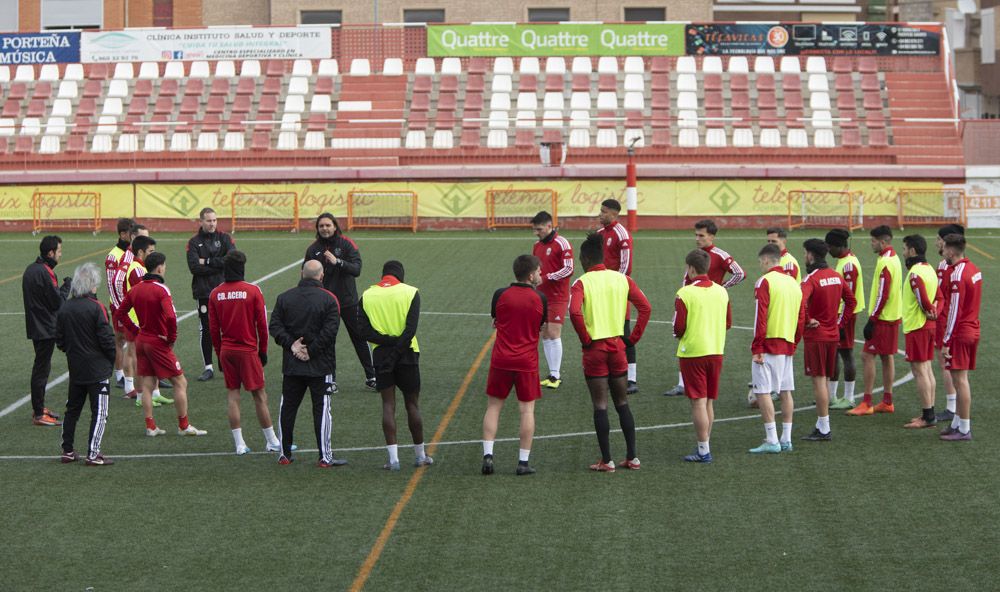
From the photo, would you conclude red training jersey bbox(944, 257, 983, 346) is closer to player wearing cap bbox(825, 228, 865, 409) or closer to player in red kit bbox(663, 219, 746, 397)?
player wearing cap bbox(825, 228, 865, 409)

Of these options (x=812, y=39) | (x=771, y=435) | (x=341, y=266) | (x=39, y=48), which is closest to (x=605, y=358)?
(x=771, y=435)

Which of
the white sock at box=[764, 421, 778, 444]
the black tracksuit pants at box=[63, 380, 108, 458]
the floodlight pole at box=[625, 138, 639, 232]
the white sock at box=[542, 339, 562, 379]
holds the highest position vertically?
the floodlight pole at box=[625, 138, 639, 232]

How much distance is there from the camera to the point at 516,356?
11.2 m

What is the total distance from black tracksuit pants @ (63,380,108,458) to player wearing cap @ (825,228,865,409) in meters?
7.31

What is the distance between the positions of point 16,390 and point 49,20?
39085mm

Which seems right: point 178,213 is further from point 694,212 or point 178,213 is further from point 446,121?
point 694,212

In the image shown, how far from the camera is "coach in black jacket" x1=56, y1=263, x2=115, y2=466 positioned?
11922 millimetres

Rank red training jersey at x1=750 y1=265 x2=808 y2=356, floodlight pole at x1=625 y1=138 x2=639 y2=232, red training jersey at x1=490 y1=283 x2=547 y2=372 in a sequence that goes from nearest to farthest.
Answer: red training jersey at x1=490 y1=283 x2=547 y2=372 < red training jersey at x1=750 y1=265 x2=808 y2=356 < floodlight pole at x1=625 y1=138 x2=639 y2=232

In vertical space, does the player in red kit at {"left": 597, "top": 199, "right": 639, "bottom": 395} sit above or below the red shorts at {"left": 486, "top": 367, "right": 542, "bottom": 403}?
above

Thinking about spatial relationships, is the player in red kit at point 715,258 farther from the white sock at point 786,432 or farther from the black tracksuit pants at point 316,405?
the black tracksuit pants at point 316,405

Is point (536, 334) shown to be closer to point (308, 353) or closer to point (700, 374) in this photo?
point (700, 374)

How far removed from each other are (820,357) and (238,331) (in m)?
5.79

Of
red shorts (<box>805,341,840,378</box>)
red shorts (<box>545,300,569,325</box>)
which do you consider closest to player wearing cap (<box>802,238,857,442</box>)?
red shorts (<box>805,341,840,378</box>)

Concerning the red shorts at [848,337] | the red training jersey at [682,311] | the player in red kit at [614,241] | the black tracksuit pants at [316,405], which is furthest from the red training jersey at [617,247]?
the black tracksuit pants at [316,405]
